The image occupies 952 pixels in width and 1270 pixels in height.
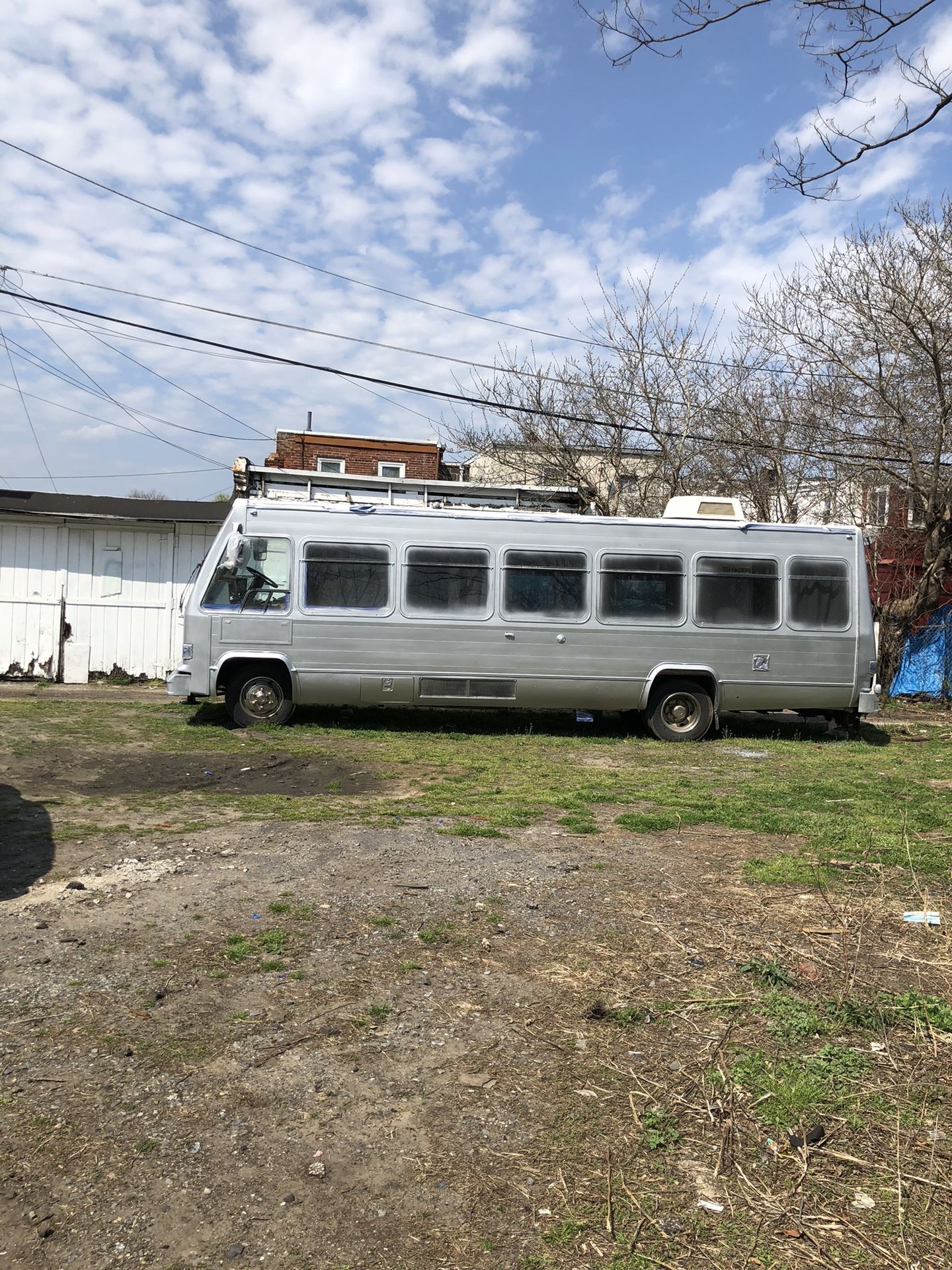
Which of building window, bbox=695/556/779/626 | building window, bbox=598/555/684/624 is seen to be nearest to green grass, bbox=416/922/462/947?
building window, bbox=598/555/684/624

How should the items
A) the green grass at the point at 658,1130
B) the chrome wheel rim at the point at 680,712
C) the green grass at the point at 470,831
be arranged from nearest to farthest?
the green grass at the point at 658,1130
the green grass at the point at 470,831
the chrome wheel rim at the point at 680,712

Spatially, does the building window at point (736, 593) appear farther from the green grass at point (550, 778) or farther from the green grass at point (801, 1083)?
the green grass at point (801, 1083)

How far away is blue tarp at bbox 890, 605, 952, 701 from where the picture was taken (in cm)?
1703

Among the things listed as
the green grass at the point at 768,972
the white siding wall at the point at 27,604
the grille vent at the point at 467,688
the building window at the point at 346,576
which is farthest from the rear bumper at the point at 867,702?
the white siding wall at the point at 27,604

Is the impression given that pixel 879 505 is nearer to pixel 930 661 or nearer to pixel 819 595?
pixel 930 661

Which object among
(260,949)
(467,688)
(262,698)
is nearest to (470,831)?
(260,949)

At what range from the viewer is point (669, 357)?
18.6 metres

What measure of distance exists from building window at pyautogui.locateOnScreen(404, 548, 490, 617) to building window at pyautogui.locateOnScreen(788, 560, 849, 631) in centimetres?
390

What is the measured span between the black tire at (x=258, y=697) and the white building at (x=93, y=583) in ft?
17.3

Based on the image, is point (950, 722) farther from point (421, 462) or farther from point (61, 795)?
point (421, 462)

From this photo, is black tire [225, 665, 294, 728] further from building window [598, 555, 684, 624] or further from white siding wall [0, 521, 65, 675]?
white siding wall [0, 521, 65, 675]

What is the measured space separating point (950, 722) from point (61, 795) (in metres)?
12.8

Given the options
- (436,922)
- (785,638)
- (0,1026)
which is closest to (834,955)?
(436,922)

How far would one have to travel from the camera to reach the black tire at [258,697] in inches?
438
